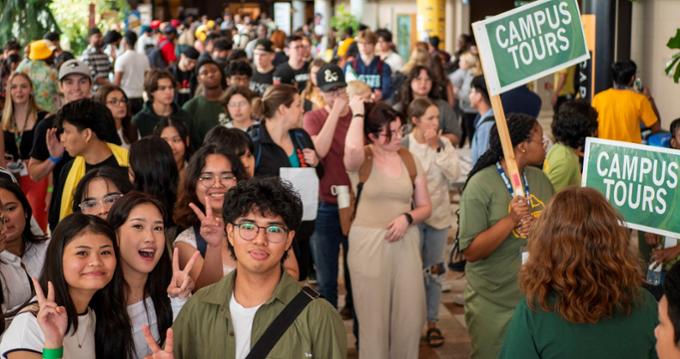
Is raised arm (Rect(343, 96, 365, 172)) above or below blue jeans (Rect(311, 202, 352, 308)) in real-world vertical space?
above

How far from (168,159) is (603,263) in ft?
8.03

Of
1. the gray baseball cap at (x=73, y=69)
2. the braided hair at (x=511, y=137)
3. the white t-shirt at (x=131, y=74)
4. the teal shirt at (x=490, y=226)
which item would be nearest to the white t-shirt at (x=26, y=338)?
the teal shirt at (x=490, y=226)

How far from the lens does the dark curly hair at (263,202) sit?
341 cm

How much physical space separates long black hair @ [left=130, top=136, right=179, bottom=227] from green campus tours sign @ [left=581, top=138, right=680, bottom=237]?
76.2 inches

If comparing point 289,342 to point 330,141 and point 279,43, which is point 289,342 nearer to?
point 330,141

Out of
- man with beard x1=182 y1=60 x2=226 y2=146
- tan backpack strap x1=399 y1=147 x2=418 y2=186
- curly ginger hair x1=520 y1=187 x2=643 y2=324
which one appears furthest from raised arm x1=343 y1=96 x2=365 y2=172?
curly ginger hair x1=520 y1=187 x2=643 y2=324

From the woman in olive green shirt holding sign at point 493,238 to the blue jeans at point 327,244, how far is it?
1.86 meters

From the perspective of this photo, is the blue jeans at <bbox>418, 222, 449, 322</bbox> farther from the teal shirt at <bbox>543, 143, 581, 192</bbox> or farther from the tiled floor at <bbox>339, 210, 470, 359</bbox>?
the teal shirt at <bbox>543, 143, 581, 192</bbox>

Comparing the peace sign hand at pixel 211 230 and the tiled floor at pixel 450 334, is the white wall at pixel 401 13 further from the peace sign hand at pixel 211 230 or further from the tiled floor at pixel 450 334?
the peace sign hand at pixel 211 230

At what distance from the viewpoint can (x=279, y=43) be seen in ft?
54.8

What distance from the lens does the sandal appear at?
6.89 meters

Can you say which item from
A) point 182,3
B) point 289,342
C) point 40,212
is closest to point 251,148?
point 289,342

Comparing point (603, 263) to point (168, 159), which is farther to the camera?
point (168, 159)

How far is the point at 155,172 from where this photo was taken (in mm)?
4938
